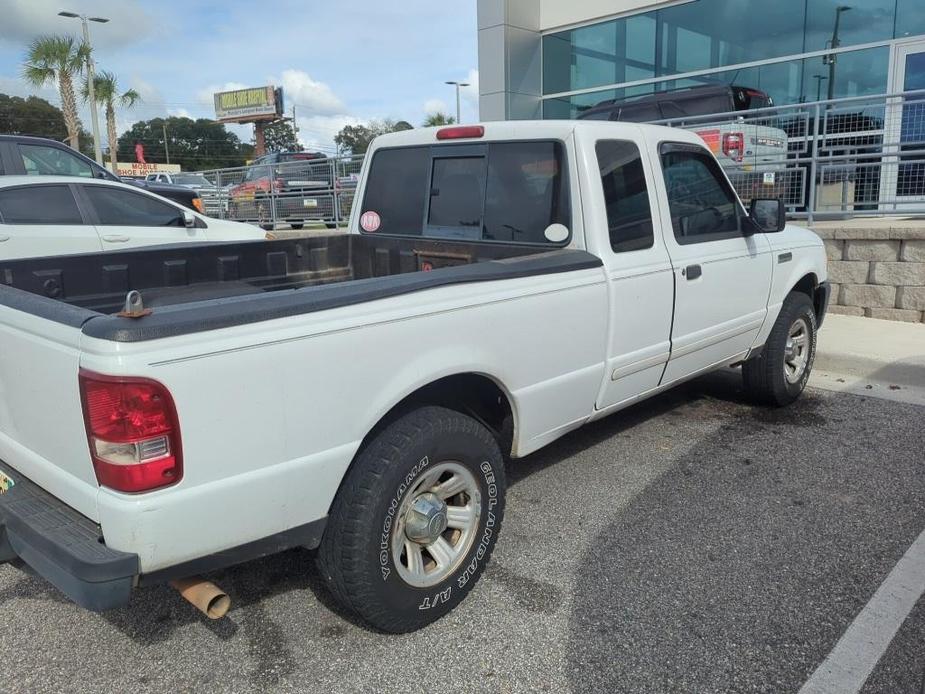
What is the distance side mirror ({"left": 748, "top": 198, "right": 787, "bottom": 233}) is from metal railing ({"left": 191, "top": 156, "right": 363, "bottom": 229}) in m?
8.40

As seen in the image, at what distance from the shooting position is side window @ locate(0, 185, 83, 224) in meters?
7.05

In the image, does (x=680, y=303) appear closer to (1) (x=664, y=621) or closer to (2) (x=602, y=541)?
(2) (x=602, y=541)

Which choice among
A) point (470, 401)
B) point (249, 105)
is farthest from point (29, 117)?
point (470, 401)

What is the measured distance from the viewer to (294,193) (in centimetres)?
1414

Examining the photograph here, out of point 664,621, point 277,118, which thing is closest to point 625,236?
point 664,621

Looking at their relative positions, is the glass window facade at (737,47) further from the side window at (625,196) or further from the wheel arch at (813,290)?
the side window at (625,196)

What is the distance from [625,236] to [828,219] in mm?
6301

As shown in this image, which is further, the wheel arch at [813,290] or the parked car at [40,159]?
the parked car at [40,159]

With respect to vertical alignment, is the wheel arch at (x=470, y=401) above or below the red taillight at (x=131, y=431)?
below

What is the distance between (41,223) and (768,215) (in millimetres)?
6334

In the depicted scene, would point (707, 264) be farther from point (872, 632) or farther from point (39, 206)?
point (39, 206)

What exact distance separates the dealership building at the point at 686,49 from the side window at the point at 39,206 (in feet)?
35.4

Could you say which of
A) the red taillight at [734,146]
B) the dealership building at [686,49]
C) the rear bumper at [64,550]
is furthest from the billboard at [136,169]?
the rear bumper at [64,550]

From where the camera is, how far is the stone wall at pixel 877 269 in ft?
24.2
